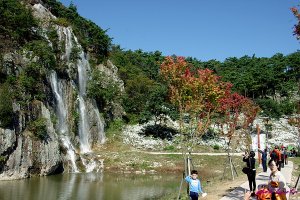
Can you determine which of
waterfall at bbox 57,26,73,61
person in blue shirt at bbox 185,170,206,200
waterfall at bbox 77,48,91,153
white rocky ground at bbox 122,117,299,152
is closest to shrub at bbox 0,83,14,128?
waterfall at bbox 77,48,91,153

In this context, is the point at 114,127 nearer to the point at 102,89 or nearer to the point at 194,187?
the point at 102,89

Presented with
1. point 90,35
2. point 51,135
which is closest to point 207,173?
point 51,135

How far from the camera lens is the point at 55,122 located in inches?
1577

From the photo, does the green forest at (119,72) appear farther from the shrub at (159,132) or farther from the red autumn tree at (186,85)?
the red autumn tree at (186,85)

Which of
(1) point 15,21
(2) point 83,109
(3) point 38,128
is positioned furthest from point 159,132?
(1) point 15,21

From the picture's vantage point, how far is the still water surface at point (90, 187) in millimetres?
23953

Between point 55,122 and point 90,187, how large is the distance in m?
14.2

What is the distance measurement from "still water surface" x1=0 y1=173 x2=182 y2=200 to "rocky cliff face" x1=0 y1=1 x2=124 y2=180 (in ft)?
7.36

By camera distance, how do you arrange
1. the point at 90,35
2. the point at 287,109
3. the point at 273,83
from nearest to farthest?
the point at 90,35
the point at 287,109
the point at 273,83

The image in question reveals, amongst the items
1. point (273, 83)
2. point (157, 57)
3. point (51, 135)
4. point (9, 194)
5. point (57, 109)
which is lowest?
point (9, 194)

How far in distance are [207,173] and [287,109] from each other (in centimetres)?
4464

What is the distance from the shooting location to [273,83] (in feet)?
292

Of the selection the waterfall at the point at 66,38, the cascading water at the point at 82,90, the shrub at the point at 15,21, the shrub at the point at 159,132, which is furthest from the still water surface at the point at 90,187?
the shrub at the point at 159,132

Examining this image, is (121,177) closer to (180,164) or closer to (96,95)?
(180,164)
